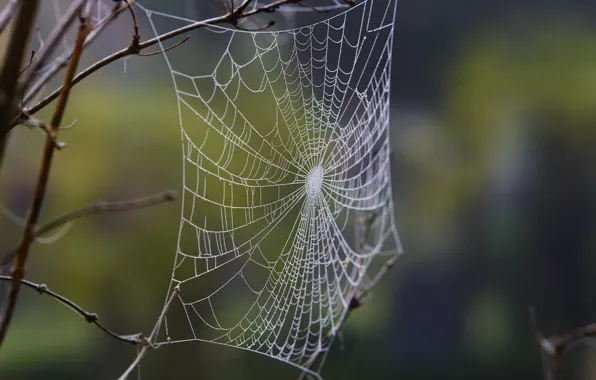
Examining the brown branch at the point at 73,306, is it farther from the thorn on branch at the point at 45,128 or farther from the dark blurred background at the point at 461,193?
the dark blurred background at the point at 461,193

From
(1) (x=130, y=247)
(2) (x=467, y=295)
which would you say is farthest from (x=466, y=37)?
(1) (x=130, y=247)

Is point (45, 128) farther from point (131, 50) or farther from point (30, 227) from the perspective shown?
point (131, 50)

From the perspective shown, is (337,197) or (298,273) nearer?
(298,273)

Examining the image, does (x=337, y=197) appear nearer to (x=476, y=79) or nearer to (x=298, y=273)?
(x=298, y=273)

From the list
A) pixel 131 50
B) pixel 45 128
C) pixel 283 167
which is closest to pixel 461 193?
pixel 283 167

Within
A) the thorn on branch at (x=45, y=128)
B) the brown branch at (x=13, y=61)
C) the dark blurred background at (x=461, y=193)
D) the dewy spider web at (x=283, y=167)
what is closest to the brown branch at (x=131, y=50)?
the thorn on branch at (x=45, y=128)
